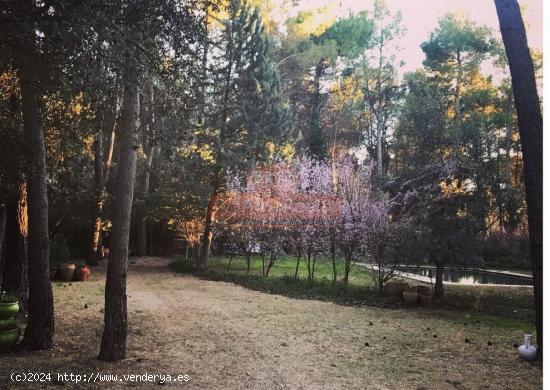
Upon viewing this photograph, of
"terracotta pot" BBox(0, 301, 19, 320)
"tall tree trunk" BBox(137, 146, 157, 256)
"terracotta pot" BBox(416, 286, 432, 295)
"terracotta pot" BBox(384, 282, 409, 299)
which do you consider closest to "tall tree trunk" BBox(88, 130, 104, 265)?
"tall tree trunk" BBox(137, 146, 157, 256)

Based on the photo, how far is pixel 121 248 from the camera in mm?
3959

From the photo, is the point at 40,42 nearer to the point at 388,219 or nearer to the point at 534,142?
the point at 534,142

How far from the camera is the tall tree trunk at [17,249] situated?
563 centimetres

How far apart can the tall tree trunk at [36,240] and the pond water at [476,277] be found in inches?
306

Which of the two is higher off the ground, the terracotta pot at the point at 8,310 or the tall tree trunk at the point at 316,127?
the tall tree trunk at the point at 316,127

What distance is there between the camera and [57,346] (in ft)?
13.8

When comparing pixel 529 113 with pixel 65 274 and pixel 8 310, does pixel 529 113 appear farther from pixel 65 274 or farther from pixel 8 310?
pixel 65 274

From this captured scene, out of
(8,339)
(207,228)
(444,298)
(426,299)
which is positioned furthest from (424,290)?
(207,228)

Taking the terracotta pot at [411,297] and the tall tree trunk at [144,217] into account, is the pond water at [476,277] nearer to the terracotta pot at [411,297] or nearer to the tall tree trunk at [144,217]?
the terracotta pot at [411,297]

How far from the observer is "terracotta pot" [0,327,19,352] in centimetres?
388

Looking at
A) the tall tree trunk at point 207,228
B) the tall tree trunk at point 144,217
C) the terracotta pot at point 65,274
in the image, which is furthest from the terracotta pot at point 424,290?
the tall tree trunk at point 144,217

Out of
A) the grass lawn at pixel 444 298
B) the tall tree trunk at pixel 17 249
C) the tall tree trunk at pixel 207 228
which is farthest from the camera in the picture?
the tall tree trunk at pixel 207 228

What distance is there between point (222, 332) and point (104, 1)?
3.51 metres

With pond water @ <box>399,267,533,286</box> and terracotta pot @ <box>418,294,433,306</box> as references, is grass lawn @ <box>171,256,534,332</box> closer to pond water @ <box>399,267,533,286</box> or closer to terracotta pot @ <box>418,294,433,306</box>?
terracotta pot @ <box>418,294,433,306</box>
